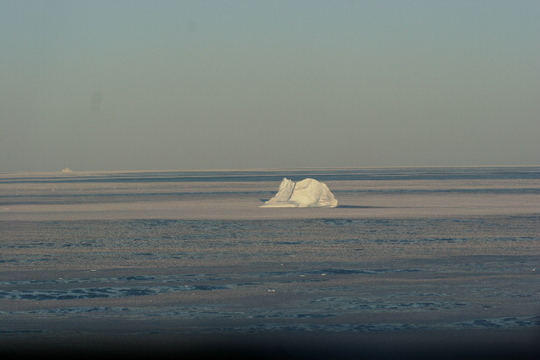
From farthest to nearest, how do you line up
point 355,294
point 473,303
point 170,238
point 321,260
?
point 170,238 < point 321,260 < point 355,294 < point 473,303

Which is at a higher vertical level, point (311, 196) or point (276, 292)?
point (311, 196)

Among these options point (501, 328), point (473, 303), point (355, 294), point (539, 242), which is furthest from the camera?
point (539, 242)

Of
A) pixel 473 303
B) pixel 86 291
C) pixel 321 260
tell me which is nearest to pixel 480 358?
pixel 473 303

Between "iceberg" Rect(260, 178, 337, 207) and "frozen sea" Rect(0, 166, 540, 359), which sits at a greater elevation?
"iceberg" Rect(260, 178, 337, 207)

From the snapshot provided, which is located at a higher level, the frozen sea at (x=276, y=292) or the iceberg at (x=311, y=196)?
the iceberg at (x=311, y=196)

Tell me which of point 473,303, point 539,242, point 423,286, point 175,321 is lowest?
point 175,321

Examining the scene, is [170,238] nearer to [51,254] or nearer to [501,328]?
[51,254]

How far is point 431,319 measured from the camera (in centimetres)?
1075

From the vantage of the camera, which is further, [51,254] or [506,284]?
[51,254]

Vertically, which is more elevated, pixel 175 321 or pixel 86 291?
pixel 86 291

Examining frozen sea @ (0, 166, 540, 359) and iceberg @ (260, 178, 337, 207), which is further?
iceberg @ (260, 178, 337, 207)

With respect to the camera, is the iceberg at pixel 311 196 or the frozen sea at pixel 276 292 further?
the iceberg at pixel 311 196

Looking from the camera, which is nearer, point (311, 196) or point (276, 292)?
point (276, 292)

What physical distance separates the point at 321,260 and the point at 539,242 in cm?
684
